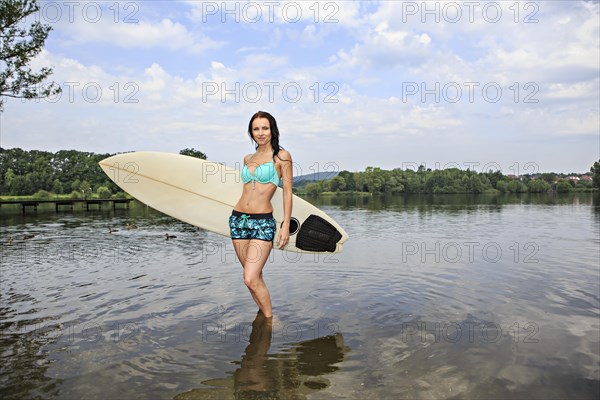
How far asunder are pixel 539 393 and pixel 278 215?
11.9ft

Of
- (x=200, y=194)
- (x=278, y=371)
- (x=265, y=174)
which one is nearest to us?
(x=278, y=371)

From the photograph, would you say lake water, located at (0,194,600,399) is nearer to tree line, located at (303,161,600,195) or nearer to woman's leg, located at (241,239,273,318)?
woman's leg, located at (241,239,273,318)

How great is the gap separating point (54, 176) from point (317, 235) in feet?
343

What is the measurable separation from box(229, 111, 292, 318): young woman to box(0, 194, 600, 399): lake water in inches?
37.5

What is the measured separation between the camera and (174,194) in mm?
6422

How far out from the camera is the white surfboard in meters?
6.04

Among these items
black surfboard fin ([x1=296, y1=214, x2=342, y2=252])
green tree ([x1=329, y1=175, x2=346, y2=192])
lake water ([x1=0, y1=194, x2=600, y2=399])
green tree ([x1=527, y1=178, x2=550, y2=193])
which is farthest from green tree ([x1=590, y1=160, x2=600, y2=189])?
black surfboard fin ([x1=296, y1=214, x2=342, y2=252])

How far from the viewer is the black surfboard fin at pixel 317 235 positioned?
6004 mm

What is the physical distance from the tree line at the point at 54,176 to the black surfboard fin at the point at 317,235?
78103 millimetres

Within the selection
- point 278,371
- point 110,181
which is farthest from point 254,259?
point 110,181

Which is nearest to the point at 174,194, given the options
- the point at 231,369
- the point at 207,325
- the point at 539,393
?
the point at 207,325

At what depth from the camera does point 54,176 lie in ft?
312

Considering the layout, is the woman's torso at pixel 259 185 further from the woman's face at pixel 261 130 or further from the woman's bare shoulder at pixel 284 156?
the woman's face at pixel 261 130

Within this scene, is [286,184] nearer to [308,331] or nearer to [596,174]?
[308,331]
